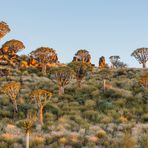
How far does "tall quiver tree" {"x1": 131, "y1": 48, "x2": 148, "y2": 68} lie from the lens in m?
62.8

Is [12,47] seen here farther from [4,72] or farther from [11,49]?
[4,72]

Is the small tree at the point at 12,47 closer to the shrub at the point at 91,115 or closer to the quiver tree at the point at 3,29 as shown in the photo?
the quiver tree at the point at 3,29

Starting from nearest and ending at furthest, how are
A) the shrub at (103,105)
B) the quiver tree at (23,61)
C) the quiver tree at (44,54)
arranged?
1. the shrub at (103,105)
2. the quiver tree at (44,54)
3. the quiver tree at (23,61)

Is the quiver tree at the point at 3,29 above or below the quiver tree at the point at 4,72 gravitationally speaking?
above

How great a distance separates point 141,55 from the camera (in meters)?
63.6

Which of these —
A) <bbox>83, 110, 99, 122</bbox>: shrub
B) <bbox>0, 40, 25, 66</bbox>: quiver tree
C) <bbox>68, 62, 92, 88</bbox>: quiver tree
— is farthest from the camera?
<bbox>0, 40, 25, 66</bbox>: quiver tree

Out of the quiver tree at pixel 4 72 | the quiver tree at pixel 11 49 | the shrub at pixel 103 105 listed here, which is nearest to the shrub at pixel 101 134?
the shrub at pixel 103 105

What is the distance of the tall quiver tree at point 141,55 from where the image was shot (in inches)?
2474

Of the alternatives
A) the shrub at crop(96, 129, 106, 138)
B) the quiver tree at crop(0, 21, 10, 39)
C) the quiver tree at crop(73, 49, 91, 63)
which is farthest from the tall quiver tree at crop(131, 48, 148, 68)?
the shrub at crop(96, 129, 106, 138)

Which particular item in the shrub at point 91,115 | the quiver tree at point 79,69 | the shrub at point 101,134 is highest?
the quiver tree at point 79,69

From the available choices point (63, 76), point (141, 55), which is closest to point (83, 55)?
point (141, 55)

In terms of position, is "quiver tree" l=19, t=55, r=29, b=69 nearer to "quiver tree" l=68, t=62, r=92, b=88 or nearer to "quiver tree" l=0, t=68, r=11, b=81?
"quiver tree" l=0, t=68, r=11, b=81

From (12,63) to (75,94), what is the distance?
79.4 feet

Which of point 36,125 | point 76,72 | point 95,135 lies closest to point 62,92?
point 76,72
